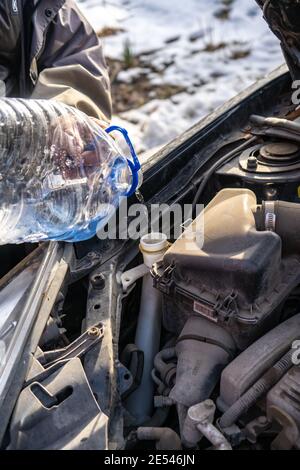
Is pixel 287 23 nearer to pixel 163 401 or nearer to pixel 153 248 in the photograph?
pixel 153 248

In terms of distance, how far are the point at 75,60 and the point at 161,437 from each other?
1.39 m

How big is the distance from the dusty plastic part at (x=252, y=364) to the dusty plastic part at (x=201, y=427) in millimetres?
52

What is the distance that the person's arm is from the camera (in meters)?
1.88

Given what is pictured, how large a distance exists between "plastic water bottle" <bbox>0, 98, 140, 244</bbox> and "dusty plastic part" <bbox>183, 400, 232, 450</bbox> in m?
0.62

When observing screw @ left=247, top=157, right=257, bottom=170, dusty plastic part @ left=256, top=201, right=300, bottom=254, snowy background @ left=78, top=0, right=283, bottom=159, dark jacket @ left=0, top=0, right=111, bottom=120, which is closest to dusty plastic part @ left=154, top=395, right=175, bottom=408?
dusty plastic part @ left=256, top=201, right=300, bottom=254

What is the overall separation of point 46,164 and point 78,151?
10 centimetres

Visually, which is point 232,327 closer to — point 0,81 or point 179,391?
point 179,391

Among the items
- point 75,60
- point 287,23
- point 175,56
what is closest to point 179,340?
point 287,23

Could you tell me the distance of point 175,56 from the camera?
5.23 metres

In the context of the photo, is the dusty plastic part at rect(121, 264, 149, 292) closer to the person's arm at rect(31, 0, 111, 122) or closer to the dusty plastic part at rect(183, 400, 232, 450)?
the dusty plastic part at rect(183, 400, 232, 450)

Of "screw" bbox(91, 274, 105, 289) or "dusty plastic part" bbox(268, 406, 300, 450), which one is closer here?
"dusty plastic part" bbox(268, 406, 300, 450)

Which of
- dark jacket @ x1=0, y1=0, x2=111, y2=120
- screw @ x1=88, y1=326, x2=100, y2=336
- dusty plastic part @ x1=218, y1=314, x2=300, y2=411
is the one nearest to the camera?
dusty plastic part @ x1=218, y1=314, x2=300, y2=411

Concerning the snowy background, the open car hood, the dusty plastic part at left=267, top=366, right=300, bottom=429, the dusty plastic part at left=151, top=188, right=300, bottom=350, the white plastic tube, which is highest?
the open car hood

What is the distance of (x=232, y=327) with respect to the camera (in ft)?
3.86
